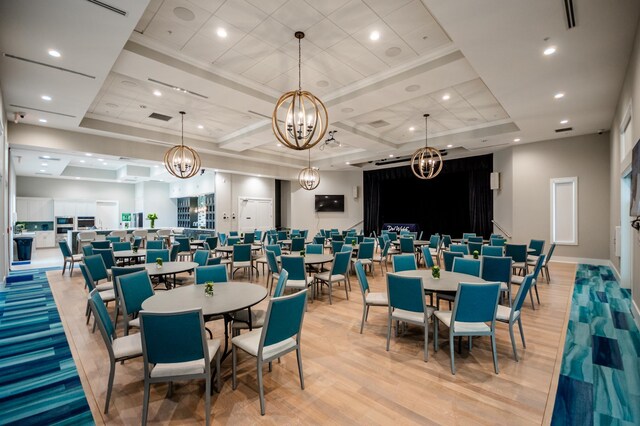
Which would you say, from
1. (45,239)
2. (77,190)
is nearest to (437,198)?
(77,190)

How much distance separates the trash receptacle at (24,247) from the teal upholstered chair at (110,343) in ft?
37.2

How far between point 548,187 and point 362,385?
397 inches

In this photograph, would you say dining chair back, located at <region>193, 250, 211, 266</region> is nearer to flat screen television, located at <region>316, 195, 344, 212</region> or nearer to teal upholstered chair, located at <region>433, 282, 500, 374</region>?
teal upholstered chair, located at <region>433, 282, 500, 374</region>

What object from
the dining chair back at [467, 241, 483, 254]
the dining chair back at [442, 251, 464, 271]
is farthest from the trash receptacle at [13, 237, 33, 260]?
the dining chair back at [467, 241, 483, 254]

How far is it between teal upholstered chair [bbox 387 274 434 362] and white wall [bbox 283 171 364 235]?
12.3 meters

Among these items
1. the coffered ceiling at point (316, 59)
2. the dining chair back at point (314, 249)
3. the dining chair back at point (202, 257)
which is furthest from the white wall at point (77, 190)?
the dining chair back at point (314, 249)

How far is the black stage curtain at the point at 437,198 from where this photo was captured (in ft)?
40.7

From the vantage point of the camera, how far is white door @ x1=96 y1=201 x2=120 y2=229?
16438mm

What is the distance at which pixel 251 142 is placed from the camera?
10125 millimetres

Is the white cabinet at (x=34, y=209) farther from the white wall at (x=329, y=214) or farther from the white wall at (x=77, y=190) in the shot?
the white wall at (x=329, y=214)

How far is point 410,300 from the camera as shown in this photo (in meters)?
3.33

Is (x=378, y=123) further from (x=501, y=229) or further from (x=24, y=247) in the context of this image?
(x=24, y=247)

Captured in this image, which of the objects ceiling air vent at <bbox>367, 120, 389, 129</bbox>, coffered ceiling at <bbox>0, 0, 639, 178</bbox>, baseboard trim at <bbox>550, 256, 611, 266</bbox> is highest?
ceiling air vent at <bbox>367, 120, 389, 129</bbox>

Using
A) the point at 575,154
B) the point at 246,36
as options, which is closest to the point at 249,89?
the point at 246,36
